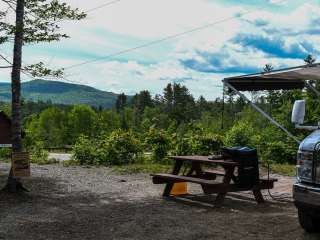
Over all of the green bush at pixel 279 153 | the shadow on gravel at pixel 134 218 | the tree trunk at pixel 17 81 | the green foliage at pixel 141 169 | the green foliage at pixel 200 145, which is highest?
the tree trunk at pixel 17 81

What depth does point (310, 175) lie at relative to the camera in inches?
216

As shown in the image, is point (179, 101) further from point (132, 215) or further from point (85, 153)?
point (132, 215)

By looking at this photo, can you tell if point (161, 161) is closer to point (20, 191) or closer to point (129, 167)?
point (129, 167)

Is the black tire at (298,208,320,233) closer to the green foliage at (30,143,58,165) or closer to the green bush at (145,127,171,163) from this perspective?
the green bush at (145,127,171,163)

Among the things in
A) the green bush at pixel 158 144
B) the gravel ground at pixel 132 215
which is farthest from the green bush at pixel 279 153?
the gravel ground at pixel 132 215

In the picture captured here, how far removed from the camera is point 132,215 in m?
7.22

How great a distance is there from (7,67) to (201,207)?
4132 millimetres

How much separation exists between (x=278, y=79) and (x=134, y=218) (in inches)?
149

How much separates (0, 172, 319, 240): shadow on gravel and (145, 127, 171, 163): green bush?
7.08 meters

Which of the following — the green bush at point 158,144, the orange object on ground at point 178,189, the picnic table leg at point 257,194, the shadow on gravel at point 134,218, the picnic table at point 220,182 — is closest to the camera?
the shadow on gravel at point 134,218

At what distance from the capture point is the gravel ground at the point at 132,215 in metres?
6.07

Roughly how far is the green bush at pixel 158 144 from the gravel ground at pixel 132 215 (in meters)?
5.70

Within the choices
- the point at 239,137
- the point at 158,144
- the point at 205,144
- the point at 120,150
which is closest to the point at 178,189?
the point at 205,144

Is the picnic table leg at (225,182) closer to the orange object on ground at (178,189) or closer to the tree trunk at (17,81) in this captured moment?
the orange object on ground at (178,189)
